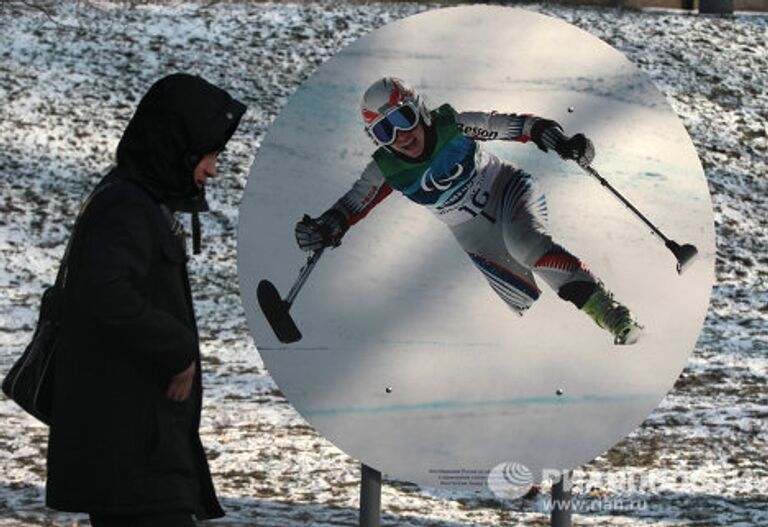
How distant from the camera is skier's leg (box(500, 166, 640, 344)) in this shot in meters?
4.72

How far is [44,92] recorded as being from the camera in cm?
1272

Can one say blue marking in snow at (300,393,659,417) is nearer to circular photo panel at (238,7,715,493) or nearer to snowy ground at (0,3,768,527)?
circular photo panel at (238,7,715,493)

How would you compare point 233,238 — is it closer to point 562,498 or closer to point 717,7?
point 562,498

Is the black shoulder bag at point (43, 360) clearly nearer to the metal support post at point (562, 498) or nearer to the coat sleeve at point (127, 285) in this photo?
the coat sleeve at point (127, 285)

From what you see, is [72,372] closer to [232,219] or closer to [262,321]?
[262,321]

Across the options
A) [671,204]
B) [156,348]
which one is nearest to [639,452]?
[671,204]

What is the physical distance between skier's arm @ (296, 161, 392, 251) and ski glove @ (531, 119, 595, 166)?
0.50m

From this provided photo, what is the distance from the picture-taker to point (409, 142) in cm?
479

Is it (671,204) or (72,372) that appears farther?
(671,204)

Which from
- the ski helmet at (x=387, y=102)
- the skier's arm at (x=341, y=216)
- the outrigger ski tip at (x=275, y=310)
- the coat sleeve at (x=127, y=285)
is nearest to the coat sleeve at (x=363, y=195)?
the skier's arm at (x=341, y=216)

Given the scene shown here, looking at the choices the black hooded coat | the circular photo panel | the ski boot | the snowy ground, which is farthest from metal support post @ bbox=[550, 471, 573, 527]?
the black hooded coat

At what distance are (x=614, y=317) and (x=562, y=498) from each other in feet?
1.96

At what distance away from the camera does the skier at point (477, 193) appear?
187 inches

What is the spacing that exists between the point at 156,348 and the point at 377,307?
5.22 ft
